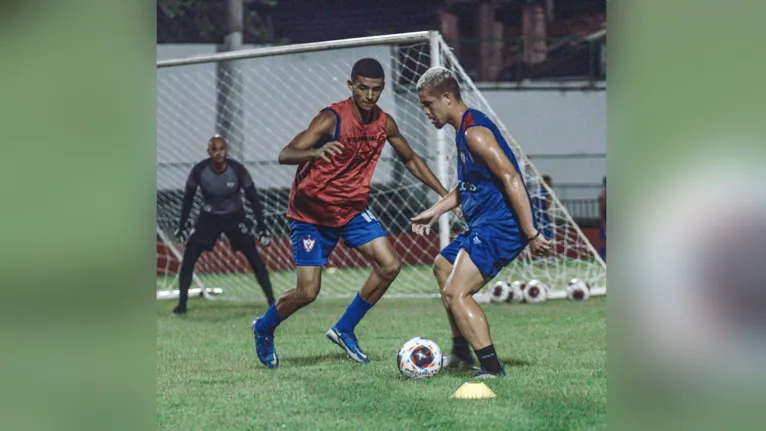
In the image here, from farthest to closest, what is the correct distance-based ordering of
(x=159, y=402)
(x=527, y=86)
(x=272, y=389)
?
(x=527, y=86) < (x=272, y=389) < (x=159, y=402)

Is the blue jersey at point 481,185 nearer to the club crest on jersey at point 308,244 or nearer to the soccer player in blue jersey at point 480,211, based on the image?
the soccer player in blue jersey at point 480,211

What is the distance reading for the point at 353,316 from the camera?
22.8 feet

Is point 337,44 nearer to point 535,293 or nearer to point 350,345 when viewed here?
point 535,293

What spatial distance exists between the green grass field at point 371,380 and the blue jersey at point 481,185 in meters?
0.99

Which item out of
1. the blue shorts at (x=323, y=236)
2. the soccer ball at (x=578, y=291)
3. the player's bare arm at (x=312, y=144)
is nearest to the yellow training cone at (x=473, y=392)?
the player's bare arm at (x=312, y=144)

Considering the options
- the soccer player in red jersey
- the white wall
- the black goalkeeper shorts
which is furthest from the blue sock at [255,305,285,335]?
the white wall

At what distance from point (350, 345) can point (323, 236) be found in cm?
80

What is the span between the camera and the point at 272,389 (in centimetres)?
562

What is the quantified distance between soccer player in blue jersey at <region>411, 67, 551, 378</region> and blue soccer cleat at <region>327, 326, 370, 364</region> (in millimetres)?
967

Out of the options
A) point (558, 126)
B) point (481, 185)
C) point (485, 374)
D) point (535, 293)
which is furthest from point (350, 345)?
point (558, 126)
